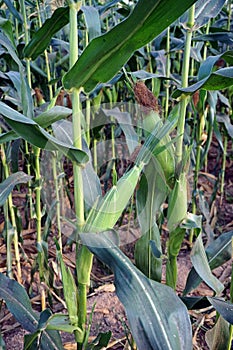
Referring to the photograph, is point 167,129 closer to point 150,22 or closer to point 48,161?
point 150,22

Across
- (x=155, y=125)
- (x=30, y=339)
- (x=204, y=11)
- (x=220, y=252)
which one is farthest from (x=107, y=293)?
(x=204, y=11)

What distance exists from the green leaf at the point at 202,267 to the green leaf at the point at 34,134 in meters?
0.26

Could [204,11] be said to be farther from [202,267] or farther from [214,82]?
[202,267]

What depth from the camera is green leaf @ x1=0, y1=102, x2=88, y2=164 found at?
607mm

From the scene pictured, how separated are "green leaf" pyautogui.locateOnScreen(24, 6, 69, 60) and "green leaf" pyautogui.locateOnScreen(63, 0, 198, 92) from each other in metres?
0.19

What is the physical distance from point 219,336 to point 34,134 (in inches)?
21.1

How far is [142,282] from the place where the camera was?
2.08 feet

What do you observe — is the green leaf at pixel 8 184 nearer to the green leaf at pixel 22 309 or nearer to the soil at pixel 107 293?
the green leaf at pixel 22 309

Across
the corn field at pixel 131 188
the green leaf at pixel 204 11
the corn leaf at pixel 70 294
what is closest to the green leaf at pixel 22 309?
the corn field at pixel 131 188

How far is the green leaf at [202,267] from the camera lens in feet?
2.44

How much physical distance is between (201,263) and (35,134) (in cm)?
37

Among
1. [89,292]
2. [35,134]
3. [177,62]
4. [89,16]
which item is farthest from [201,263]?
[177,62]

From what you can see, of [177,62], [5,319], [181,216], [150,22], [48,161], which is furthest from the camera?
[177,62]

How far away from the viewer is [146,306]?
605mm
